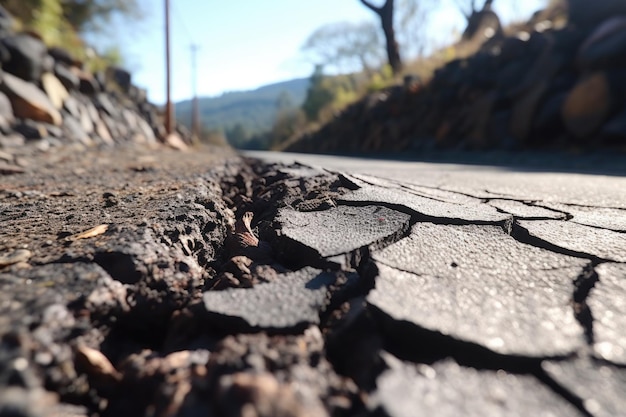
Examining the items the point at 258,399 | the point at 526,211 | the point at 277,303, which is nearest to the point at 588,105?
the point at 526,211

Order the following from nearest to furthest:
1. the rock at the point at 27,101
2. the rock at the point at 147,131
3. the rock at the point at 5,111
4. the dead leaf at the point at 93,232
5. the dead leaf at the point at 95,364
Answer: the dead leaf at the point at 95,364
the dead leaf at the point at 93,232
the rock at the point at 5,111
the rock at the point at 27,101
the rock at the point at 147,131

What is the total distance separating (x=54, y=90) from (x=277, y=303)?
515 centimetres

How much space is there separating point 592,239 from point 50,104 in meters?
4.99

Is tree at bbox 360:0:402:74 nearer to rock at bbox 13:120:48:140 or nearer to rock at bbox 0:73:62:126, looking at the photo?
rock at bbox 0:73:62:126

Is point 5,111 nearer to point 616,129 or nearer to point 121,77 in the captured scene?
point 121,77

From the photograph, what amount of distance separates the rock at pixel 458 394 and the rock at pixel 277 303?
0.16m

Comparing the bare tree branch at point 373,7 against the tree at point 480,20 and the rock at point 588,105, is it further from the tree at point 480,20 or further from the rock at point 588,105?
the rock at point 588,105

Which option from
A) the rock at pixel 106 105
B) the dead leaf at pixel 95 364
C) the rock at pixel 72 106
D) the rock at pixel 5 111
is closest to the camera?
the dead leaf at pixel 95 364

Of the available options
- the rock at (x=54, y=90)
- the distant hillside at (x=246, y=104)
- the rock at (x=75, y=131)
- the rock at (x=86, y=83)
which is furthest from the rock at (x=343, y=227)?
the distant hillside at (x=246, y=104)

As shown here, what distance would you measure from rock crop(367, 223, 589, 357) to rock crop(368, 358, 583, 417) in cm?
5

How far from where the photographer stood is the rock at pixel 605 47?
4.25 meters

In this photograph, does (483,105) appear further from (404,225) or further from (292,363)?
(292,363)

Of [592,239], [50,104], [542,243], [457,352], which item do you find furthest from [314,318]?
[50,104]

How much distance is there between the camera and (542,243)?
918 mm
